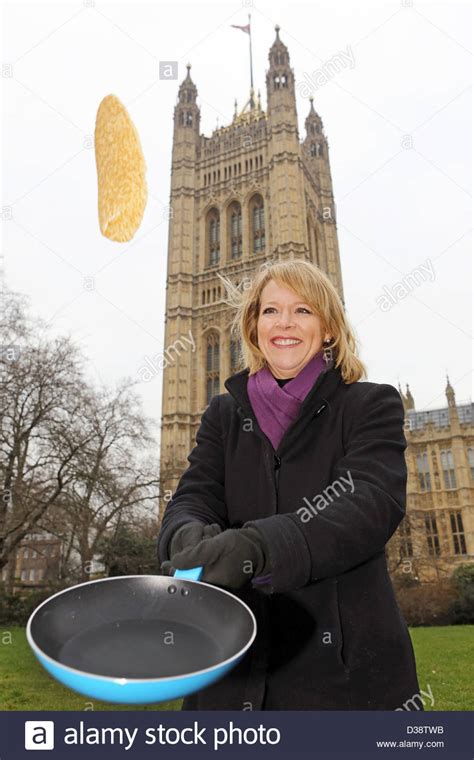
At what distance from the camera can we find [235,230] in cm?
3816

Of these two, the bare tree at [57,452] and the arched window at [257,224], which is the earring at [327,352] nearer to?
the bare tree at [57,452]

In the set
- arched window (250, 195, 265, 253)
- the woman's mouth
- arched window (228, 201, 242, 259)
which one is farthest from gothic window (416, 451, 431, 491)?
the woman's mouth

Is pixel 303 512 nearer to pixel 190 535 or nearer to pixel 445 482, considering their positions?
pixel 190 535

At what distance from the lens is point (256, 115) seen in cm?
4197

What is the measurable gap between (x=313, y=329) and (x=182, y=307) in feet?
115

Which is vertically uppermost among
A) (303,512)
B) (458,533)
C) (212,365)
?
A: (212,365)

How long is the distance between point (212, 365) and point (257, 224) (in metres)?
11.5

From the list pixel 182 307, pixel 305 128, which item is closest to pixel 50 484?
pixel 182 307

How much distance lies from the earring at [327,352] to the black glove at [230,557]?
0.70 m

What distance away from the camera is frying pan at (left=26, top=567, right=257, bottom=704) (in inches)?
36.7

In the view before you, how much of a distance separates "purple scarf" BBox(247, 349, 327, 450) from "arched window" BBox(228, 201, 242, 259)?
36423 mm

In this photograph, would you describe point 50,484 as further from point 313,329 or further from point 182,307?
Result: point 182,307

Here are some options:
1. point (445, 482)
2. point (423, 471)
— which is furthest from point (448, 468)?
point (423, 471)
